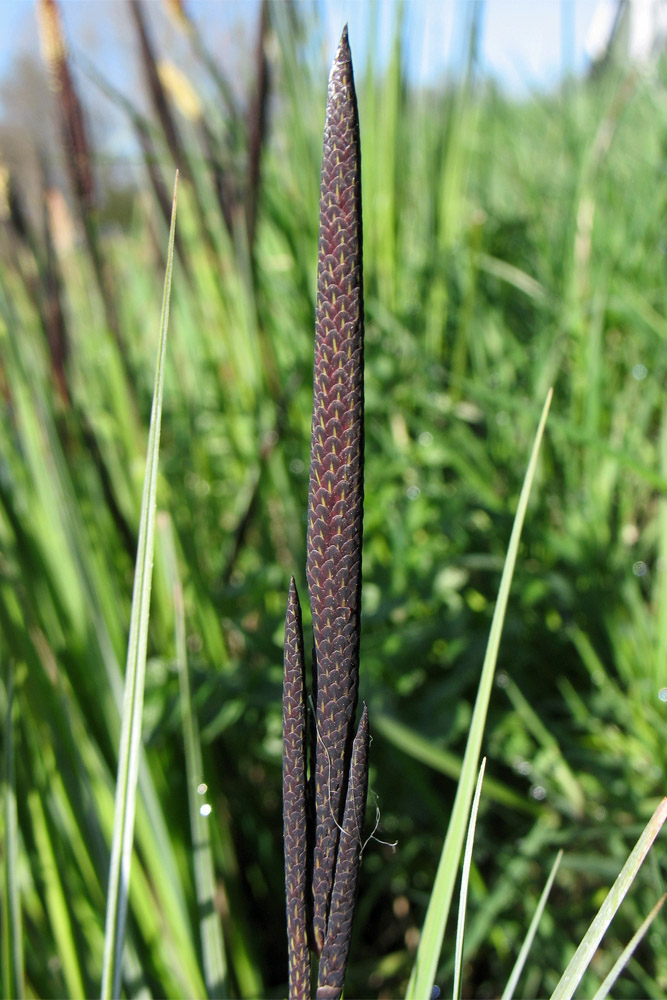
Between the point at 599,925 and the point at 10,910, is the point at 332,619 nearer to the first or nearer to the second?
the point at 599,925

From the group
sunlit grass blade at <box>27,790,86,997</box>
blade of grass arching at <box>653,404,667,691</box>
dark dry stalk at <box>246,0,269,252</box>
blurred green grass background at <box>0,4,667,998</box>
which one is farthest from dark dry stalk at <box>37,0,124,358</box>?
blade of grass arching at <box>653,404,667,691</box>

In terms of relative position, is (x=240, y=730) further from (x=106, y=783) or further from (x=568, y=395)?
(x=568, y=395)

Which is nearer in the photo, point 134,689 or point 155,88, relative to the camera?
point 134,689

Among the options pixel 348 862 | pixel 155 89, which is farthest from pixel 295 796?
pixel 155 89

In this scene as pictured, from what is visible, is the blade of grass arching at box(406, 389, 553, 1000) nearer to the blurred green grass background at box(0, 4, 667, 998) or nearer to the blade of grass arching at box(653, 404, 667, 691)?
the blurred green grass background at box(0, 4, 667, 998)

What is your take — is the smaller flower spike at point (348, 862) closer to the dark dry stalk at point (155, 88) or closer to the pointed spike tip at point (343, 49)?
the pointed spike tip at point (343, 49)

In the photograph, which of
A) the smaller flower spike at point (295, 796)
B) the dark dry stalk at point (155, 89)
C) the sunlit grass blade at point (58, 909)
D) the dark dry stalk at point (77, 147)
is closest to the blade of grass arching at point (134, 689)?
the smaller flower spike at point (295, 796)

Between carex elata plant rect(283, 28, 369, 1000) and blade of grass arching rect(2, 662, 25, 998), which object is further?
blade of grass arching rect(2, 662, 25, 998)
